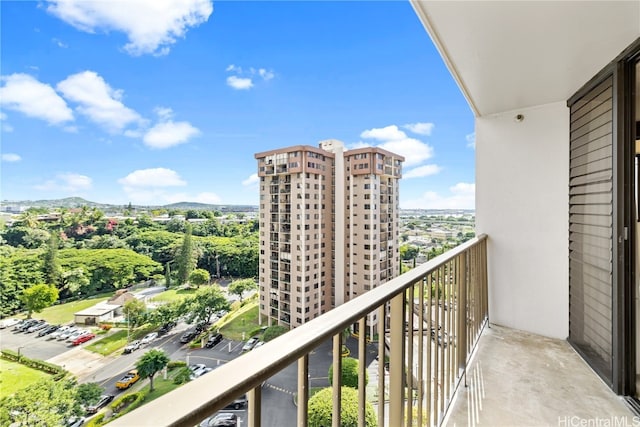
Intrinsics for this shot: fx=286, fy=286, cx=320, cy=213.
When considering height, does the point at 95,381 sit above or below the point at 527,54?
below

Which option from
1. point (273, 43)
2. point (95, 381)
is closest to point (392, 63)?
point (273, 43)

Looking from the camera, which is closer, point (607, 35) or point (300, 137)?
point (607, 35)

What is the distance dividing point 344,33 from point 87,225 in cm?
842

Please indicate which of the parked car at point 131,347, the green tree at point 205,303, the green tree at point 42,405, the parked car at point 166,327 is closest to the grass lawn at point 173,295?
the green tree at point 205,303

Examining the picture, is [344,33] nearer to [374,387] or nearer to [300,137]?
[300,137]

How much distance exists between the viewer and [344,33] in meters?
8.69

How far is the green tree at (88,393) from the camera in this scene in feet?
8.86

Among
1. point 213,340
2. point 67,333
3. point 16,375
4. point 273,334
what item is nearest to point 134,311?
point 67,333

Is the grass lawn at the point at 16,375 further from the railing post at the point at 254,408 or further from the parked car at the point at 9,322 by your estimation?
the railing post at the point at 254,408

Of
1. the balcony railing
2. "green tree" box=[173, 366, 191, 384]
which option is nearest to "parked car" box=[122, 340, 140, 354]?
"green tree" box=[173, 366, 191, 384]

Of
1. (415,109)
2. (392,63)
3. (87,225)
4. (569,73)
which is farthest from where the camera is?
(415,109)

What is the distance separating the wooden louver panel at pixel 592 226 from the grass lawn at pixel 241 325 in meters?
2.96

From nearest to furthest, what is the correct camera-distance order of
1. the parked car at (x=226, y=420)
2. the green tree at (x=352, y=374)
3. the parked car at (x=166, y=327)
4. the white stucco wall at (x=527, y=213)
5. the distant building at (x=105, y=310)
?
1. the parked car at (x=226, y=420)
2. the green tree at (x=352, y=374)
3. the white stucco wall at (x=527, y=213)
4. the distant building at (x=105, y=310)
5. the parked car at (x=166, y=327)

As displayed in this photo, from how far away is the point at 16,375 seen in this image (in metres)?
3.07
